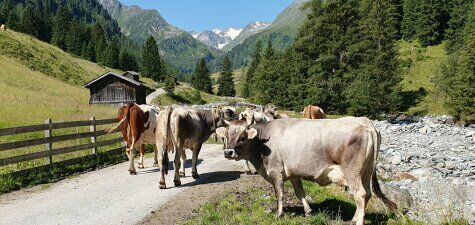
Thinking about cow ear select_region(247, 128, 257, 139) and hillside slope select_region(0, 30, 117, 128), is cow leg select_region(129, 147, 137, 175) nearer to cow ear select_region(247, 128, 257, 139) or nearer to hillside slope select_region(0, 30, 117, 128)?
cow ear select_region(247, 128, 257, 139)

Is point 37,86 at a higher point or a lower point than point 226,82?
lower

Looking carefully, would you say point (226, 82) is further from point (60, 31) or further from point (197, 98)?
point (60, 31)

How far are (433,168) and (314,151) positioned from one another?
14728 mm

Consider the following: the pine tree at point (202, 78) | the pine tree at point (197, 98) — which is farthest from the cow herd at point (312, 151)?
the pine tree at point (202, 78)

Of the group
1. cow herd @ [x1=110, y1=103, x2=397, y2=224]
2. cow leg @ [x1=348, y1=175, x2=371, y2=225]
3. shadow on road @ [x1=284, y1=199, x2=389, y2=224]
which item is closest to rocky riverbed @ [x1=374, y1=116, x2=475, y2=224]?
shadow on road @ [x1=284, y1=199, x2=389, y2=224]

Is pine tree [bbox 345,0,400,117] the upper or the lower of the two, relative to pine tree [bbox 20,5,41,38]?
lower

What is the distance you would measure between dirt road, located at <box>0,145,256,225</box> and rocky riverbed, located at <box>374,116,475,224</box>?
649 centimetres

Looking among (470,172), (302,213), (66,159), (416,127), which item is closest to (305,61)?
(416,127)

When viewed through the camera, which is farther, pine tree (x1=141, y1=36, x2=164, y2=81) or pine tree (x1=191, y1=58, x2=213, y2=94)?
pine tree (x1=191, y1=58, x2=213, y2=94)

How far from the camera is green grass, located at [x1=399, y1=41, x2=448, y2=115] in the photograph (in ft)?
180

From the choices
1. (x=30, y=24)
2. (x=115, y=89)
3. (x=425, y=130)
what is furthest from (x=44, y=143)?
(x=30, y=24)

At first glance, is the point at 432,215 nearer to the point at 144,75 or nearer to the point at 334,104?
the point at 334,104

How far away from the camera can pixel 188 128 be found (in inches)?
518

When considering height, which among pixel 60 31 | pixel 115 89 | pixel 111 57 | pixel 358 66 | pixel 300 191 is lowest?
pixel 300 191
